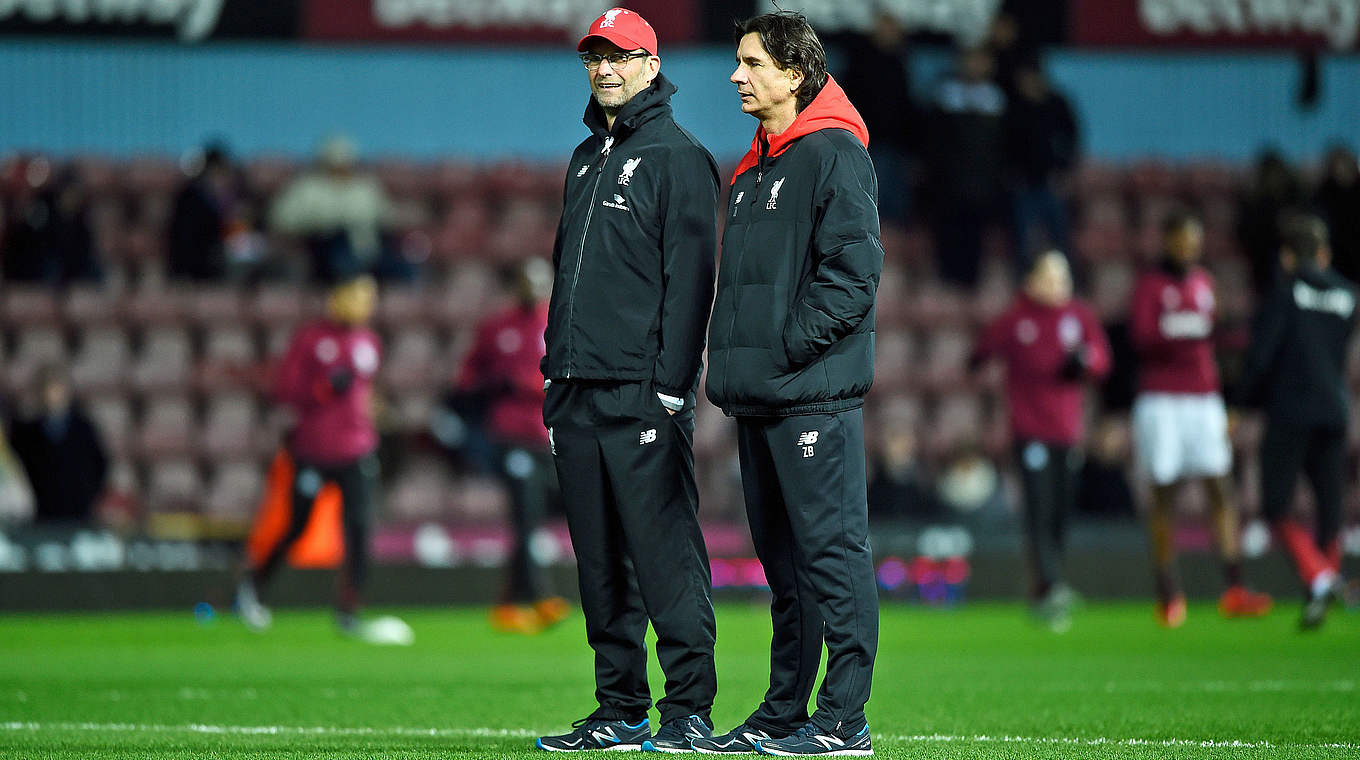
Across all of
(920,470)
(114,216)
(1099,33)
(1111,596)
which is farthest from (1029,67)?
(114,216)

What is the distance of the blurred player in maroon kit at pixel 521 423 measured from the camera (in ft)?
34.7

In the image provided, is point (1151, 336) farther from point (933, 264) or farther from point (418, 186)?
point (418, 186)

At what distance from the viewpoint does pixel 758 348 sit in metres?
4.95

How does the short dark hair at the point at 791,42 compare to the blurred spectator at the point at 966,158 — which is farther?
the blurred spectator at the point at 966,158

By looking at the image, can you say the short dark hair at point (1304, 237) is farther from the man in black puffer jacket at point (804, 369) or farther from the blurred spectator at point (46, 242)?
the blurred spectator at point (46, 242)

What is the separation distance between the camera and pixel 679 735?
5.05 metres

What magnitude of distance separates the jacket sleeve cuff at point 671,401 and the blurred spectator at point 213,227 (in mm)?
9970

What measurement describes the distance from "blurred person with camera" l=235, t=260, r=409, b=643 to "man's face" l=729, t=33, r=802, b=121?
5.57 metres

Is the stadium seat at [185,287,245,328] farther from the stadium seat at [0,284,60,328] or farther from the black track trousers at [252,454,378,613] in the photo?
the black track trousers at [252,454,378,613]

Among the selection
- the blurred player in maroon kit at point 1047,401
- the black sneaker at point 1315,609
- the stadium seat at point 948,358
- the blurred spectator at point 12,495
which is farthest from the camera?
the stadium seat at point 948,358

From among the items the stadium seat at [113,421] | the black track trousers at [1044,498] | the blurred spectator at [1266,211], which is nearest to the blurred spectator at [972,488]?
the black track trousers at [1044,498]

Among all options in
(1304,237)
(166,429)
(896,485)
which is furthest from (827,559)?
(166,429)

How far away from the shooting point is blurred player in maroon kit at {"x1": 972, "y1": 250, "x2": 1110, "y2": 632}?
10750 millimetres

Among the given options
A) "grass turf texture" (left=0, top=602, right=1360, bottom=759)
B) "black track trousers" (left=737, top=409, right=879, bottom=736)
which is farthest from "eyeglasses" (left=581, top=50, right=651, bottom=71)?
"grass turf texture" (left=0, top=602, right=1360, bottom=759)
